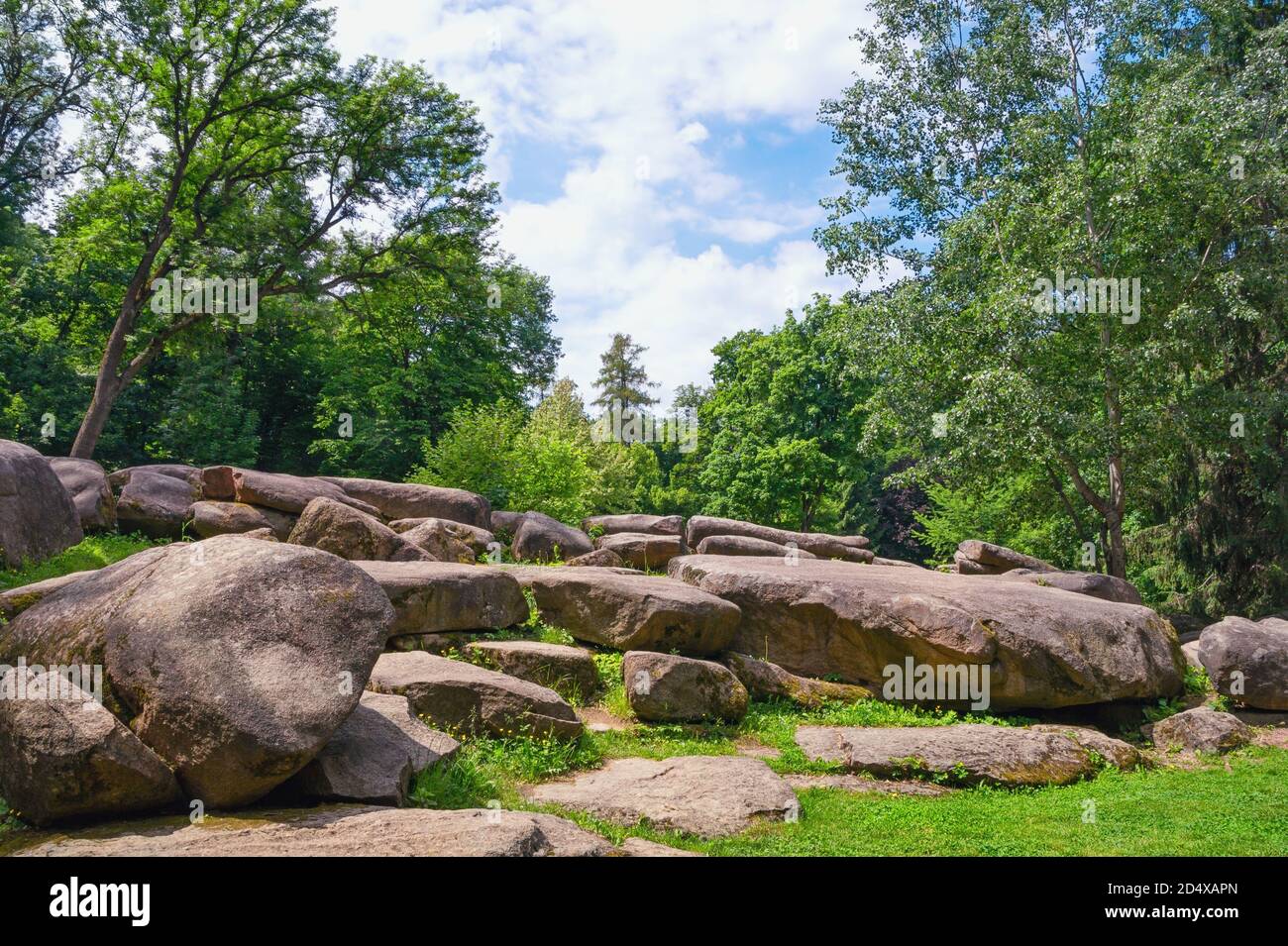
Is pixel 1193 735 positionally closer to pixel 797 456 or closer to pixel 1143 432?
pixel 1143 432

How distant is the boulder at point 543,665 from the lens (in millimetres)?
10945

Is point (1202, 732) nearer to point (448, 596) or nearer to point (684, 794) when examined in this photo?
point (684, 794)

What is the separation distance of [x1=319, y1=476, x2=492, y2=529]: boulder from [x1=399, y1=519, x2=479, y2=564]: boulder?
12.4ft

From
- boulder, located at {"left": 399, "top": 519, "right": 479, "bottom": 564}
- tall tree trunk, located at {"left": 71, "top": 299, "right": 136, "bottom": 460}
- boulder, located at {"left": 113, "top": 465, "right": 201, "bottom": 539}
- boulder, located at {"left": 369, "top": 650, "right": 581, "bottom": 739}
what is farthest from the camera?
tall tree trunk, located at {"left": 71, "top": 299, "right": 136, "bottom": 460}

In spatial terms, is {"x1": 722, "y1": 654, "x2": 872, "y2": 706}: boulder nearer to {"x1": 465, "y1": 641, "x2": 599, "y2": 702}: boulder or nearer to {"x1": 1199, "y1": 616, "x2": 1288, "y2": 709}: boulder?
{"x1": 465, "y1": 641, "x2": 599, "y2": 702}: boulder

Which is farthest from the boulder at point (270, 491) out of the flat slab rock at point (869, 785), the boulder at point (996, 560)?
the boulder at point (996, 560)

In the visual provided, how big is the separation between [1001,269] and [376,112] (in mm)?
19347

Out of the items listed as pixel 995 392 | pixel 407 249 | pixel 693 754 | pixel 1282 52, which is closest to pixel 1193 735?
pixel 693 754

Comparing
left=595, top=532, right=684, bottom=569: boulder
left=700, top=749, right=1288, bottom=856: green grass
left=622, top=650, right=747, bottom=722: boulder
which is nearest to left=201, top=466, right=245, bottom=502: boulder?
left=595, top=532, right=684, bottom=569: boulder

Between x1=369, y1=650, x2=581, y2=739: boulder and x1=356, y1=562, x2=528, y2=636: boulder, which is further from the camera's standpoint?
x1=356, y1=562, x2=528, y2=636: boulder

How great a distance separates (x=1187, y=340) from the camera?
66.0 feet

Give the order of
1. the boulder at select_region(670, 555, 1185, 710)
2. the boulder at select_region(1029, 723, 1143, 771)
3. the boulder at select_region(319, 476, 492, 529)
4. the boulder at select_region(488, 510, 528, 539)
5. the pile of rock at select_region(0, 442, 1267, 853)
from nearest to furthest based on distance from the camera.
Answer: the pile of rock at select_region(0, 442, 1267, 853), the boulder at select_region(1029, 723, 1143, 771), the boulder at select_region(670, 555, 1185, 710), the boulder at select_region(319, 476, 492, 529), the boulder at select_region(488, 510, 528, 539)

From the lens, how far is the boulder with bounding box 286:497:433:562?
13.8 m

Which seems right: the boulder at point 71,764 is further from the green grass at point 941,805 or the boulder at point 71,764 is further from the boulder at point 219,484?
the boulder at point 219,484
